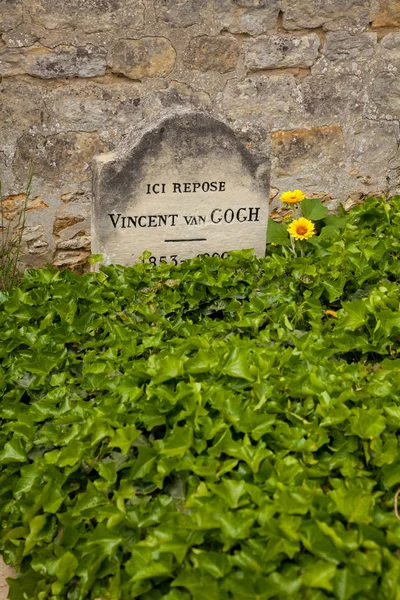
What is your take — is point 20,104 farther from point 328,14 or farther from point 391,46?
point 391,46

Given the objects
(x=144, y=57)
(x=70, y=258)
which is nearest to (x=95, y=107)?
(x=144, y=57)

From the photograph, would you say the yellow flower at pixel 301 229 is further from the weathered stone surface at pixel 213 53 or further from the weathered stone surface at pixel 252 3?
the weathered stone surface at pixel 252 3

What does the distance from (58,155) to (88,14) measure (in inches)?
27.5

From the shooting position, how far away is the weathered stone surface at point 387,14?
3852 millimetres

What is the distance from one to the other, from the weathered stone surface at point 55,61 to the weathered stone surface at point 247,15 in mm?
648

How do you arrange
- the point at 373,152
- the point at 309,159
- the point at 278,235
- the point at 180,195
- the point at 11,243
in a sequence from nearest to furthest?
the point at 180,195, the point at 278,235, the point at 11,243, the point at 309,159, the point at 373,152

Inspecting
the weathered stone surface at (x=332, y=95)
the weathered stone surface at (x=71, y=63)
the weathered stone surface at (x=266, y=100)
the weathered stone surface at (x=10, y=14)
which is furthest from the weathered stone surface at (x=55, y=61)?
the weathered stone surface at (x=332, y=95)

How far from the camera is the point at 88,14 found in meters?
3.43

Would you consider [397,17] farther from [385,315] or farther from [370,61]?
[385,315]

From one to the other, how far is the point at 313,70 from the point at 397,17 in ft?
1.85

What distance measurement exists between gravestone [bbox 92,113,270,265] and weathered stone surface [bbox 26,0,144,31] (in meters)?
0.85

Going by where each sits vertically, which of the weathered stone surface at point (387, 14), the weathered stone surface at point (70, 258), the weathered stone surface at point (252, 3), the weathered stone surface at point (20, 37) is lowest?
the weathered stone surface at point (70, 258)

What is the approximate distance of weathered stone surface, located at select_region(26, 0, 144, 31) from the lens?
337 cm

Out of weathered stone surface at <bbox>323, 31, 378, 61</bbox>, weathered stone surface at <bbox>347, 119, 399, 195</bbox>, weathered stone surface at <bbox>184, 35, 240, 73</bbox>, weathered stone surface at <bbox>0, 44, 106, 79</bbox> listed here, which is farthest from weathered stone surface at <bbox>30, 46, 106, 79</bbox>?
weathered stone surface at <bbox>347, 119, 399, 195</bbox>
